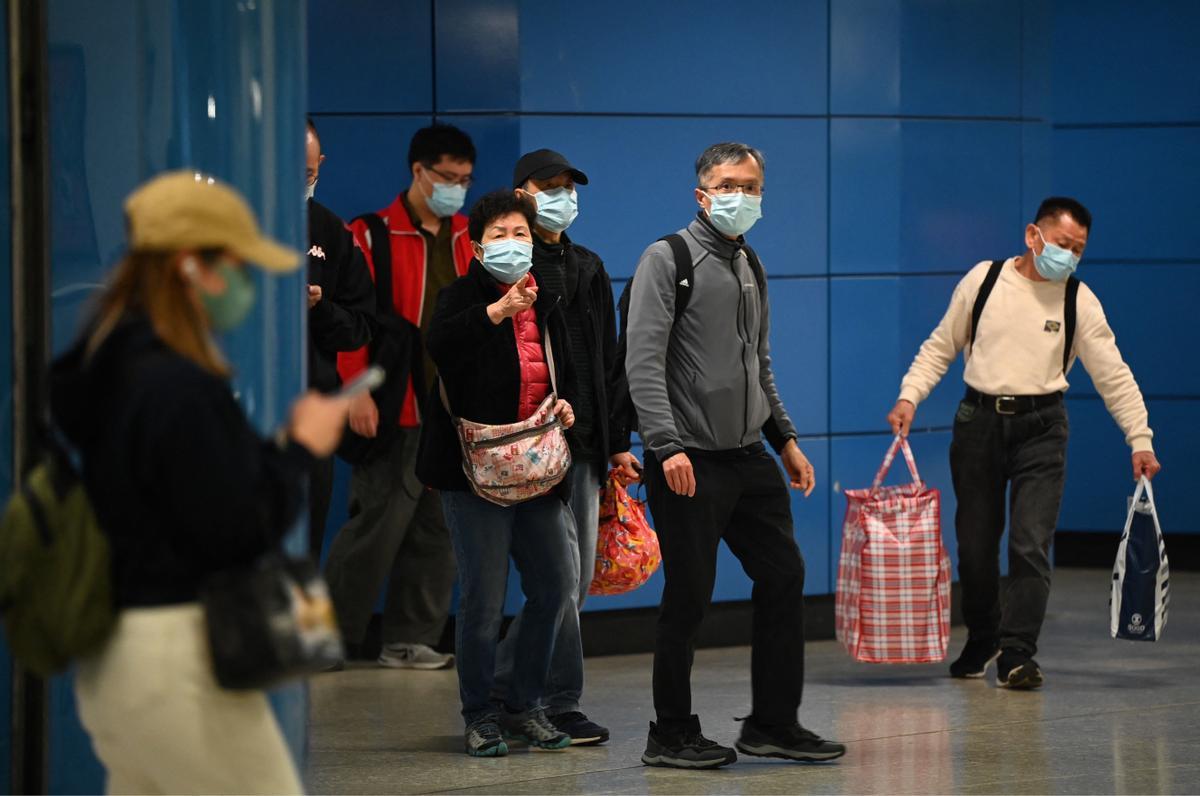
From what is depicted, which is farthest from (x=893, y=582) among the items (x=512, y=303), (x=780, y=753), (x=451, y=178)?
(x=451, y=178)

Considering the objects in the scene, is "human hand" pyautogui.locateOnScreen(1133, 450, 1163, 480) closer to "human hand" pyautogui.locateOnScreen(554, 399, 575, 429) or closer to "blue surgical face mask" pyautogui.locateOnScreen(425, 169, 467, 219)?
"human hand" pyautogui.locateOnScreen(554, 399, 575, 429)

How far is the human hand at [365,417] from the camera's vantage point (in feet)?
24.5

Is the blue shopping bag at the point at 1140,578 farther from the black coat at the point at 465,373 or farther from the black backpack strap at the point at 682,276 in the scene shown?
the black coat at the point at 465,373

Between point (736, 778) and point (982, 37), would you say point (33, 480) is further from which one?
point (982, 37)

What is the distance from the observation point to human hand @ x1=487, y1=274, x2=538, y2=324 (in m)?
5.84

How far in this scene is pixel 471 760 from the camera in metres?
6.14

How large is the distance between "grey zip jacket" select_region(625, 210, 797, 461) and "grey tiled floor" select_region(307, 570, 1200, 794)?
3.60 ft

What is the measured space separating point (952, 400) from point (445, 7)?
3097mm

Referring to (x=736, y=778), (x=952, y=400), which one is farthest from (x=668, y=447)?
(x=952, y=400)

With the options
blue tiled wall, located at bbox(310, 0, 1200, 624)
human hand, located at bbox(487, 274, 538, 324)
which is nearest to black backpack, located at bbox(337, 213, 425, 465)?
blue tiled wall, located at bbox(310, 0, 1200, 624)

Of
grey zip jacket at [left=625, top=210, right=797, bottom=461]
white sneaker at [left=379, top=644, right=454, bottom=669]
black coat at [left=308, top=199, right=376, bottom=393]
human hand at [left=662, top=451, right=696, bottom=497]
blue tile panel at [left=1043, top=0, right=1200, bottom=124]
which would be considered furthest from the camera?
blue tile panel at [left=1043, top=0, right=1200, bottom=124]

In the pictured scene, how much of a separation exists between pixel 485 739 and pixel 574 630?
50cm

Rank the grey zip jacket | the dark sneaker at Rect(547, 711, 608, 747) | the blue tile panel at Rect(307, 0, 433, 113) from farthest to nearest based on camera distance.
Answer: the blue tile panel at Rect(307, 0, 433, 113), the dark sneaker at Rect(547, 711, 608, 747), the grey zip jacket

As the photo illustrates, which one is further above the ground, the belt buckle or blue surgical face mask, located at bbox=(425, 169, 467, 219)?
blue surgical face mask, located at bbox=(425, 169, 467, 219)
